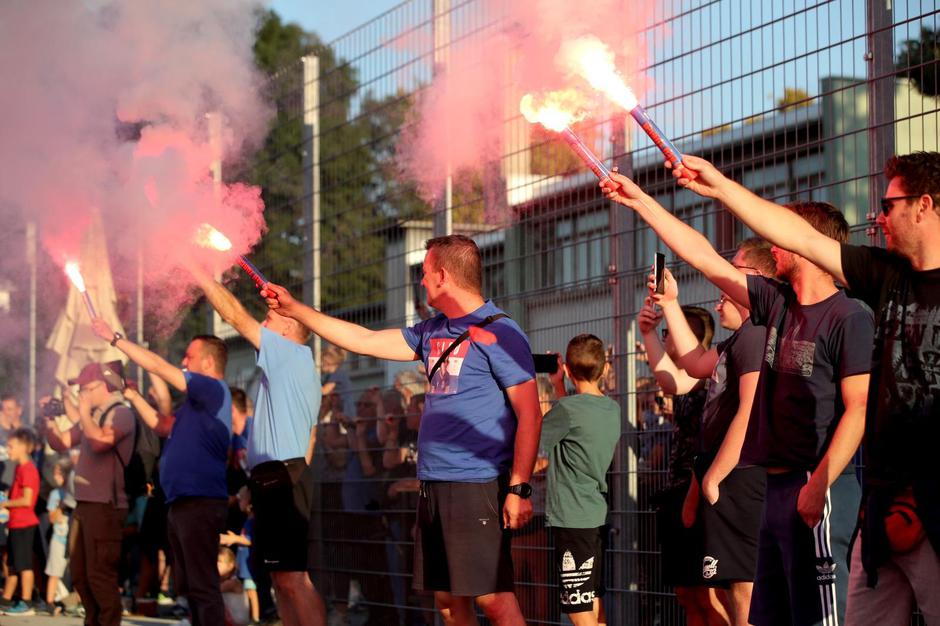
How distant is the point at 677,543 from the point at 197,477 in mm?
3423

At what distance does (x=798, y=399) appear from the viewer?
500 cm

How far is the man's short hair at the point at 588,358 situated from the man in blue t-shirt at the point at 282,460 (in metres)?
1.89

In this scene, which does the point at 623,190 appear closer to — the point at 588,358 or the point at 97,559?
the point at 588,358

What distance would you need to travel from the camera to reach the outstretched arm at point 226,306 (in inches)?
335

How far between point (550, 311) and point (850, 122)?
2545 millimetres

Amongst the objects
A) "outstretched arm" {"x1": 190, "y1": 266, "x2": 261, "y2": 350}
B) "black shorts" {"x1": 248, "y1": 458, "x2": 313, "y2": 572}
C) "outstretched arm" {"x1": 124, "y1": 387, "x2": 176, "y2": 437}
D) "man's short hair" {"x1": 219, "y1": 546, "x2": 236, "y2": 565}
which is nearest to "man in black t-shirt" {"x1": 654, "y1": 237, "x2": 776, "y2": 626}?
"black shorts" {"x1": 248, "y1": 458, "x2": 313, "y2": 572}

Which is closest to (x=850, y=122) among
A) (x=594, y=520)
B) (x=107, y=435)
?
(x=594, y=520)

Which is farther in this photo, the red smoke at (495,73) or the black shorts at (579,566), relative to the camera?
the red smoke at (495,73)

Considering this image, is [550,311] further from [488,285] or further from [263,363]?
[263,363]

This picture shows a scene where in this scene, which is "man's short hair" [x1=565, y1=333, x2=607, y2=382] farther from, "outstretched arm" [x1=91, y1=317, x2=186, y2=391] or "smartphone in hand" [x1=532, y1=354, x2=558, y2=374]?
"outstretched arm" [x1=91, y1=317, x2=186, y2=391]

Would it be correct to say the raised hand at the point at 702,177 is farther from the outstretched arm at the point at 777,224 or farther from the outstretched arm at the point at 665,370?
the outstretched arm at the point at 665,370

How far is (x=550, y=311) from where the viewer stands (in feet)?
28.7

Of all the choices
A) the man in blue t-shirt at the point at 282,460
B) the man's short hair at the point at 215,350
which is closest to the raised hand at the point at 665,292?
the man in blue t-shirt at the point at 282,460

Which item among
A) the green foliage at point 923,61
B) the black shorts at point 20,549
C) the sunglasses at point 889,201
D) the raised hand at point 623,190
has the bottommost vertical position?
the black shorts at point 20,549
